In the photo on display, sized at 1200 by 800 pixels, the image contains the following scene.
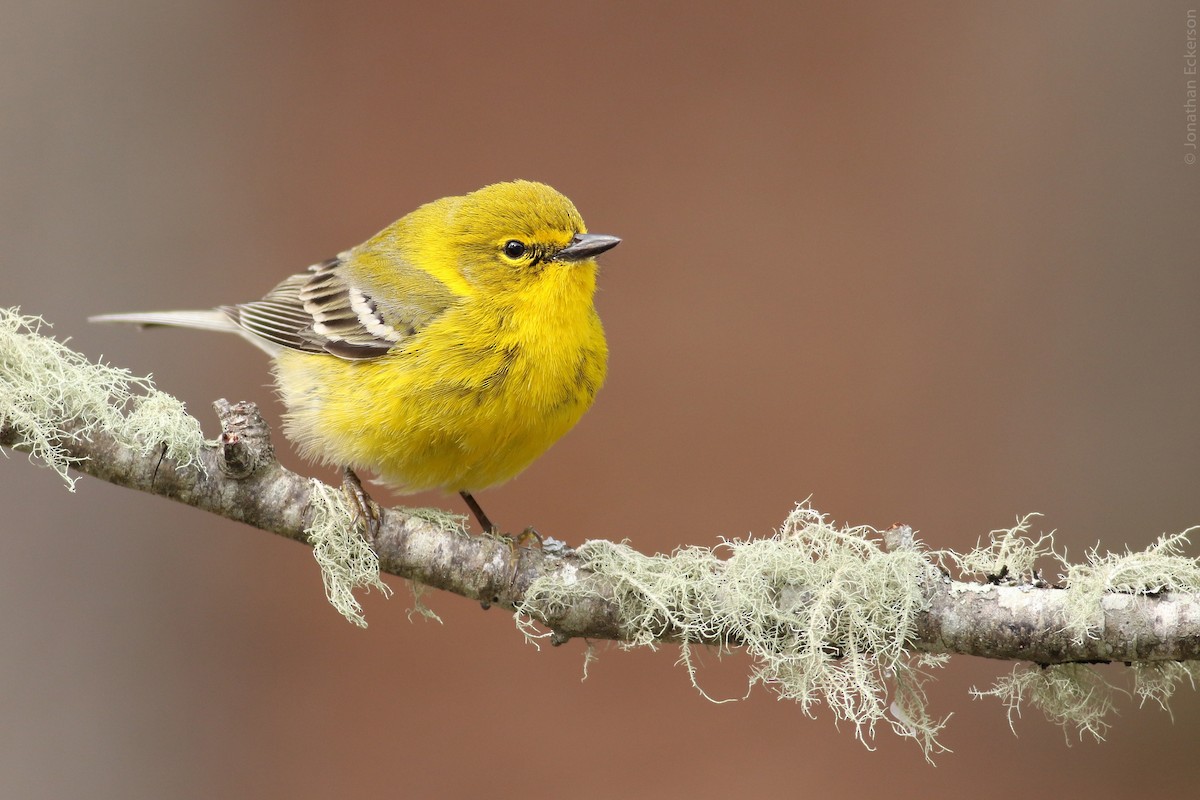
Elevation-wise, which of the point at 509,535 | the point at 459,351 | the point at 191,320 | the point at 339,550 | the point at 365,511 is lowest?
the point at 339,550

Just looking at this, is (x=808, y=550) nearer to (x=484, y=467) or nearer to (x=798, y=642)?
(x=798, y=642)

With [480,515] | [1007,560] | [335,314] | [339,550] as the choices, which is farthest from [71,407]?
[1007,560]

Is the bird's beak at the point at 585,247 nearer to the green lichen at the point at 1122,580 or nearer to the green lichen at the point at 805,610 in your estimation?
the green lichen at the point at 805,610

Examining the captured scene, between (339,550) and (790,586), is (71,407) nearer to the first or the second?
(339,550)

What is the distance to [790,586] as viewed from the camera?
237cm

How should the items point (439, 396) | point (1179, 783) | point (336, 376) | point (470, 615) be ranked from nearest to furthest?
point (439, 396)
point (336, 376)
point (1179, 783)
point (470, 615)

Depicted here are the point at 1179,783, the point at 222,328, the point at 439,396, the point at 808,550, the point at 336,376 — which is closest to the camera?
the point at 808,550

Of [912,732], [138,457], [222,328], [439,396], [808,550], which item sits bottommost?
[912,732]

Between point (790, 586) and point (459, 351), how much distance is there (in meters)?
1.12

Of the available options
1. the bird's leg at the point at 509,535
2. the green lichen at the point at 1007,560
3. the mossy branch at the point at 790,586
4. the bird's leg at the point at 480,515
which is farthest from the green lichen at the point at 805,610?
the bird's leg at the point at 480,515

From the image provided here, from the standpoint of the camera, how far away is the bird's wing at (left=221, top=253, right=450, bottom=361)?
10.3 ft

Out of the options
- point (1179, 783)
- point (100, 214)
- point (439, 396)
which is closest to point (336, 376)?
point (439, 396)

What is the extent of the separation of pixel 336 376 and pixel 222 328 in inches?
38.1

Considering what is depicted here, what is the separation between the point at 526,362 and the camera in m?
3.00
